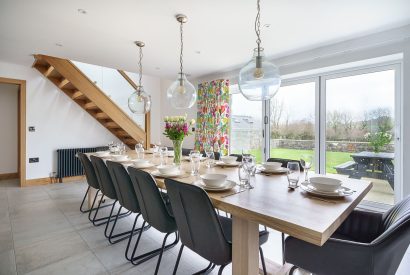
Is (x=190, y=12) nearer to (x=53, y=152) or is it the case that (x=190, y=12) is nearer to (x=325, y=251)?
(x=325, y=251)

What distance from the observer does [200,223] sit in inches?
50.7

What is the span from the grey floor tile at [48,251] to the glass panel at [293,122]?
3.33 m

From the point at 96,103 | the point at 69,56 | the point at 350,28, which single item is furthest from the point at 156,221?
the point at 96,103

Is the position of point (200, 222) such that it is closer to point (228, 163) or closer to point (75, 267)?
point (228, 163)

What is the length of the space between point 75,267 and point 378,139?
3.92 meters

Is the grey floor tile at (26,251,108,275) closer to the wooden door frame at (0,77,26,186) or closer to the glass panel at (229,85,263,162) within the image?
the glass panel at (229,85,263,162)

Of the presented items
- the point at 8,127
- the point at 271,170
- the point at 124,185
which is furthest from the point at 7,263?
the point at 8,127

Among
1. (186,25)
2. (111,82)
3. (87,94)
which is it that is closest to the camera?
(186,25)

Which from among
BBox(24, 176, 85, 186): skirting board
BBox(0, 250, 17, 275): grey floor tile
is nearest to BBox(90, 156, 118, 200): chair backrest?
BBox(0, 250, 17, 275): grey floor tile

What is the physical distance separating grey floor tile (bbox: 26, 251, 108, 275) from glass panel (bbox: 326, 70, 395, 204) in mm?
3394

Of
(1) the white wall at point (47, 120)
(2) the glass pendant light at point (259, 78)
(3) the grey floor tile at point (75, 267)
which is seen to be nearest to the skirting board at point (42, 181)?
(1) the white wall at point (47, 120)

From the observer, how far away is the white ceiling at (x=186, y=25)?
6.98ft

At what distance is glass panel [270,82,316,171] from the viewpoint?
12.3 ft

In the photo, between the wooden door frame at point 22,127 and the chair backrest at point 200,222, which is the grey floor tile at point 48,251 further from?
the wooden door frame at point 22,127
